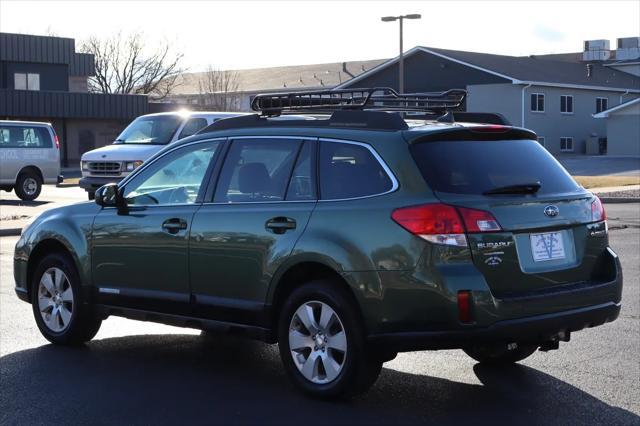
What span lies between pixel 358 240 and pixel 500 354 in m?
1.78

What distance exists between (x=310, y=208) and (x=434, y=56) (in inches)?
2117

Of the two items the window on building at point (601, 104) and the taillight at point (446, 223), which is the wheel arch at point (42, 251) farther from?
the window on building at point (601, 104)

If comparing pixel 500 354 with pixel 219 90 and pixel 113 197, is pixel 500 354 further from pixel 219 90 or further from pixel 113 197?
pixel 219 90

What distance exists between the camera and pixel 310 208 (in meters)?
6.32

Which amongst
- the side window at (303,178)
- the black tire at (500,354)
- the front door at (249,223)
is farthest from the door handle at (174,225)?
the black tire at (500,354)

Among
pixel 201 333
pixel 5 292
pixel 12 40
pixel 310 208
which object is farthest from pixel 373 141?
pixel 12 40

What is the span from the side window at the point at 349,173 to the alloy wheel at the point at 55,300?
270 cm

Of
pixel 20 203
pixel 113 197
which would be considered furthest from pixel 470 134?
pixel 20 203

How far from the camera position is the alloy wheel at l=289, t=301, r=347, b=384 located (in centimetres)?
614

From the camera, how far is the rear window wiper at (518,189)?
234 inches

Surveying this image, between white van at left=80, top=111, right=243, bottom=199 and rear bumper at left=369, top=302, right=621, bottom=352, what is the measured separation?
546 inches

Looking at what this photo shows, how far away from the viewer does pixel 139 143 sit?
66.5ft

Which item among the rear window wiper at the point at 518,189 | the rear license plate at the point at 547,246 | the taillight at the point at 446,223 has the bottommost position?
the rear license plate at the point at 547,246

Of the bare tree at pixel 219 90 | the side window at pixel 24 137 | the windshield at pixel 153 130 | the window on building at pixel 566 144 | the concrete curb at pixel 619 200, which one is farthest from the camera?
the bare tree at pixel 219 90
